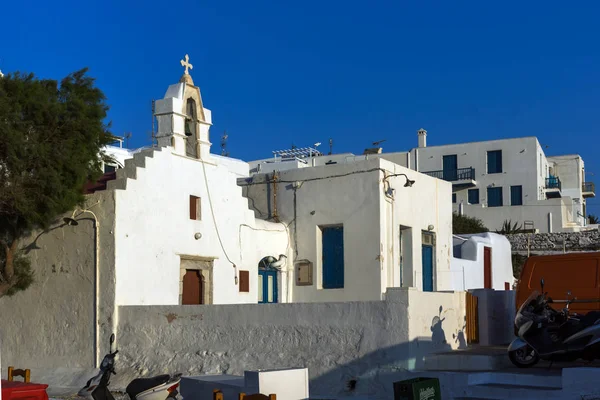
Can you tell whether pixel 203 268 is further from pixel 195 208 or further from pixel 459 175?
pixel 459 175

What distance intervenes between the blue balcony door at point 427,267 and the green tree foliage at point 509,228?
2144 cm

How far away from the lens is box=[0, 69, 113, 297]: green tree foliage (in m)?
14.5

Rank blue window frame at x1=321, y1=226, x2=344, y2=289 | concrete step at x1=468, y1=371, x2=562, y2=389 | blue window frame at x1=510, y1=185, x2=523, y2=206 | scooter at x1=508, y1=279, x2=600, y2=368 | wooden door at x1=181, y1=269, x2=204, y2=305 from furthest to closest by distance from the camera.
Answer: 1. blue window frame at x1=510, y1=185, x2=523, y2=206
2. blue window frame at x1=321, y1=226, x2=344, y2=289
3. wooden door at x1=181, y1=269, x2=204, y2=305
4. scooter at x1=508, y1=279, x2=600, y2=368
5. concrete step at x1=468, y1=371, x2=562, y2=389

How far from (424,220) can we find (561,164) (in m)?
40.0

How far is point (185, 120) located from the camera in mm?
18812

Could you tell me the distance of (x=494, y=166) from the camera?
164ft

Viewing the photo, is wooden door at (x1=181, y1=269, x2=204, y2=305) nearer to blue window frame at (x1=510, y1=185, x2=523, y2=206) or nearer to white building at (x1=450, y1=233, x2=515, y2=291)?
white building at (x1=450, y1=233, x2=515, y2=291)

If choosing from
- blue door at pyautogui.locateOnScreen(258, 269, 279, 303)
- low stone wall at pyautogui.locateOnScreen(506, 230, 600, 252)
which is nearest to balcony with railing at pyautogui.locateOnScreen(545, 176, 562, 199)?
low stone wall at pyautogui.locateOnScreen(506, 230, 600, 252)

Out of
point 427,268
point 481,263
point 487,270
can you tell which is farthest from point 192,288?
point 487,270

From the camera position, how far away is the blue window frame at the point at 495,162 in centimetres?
4962

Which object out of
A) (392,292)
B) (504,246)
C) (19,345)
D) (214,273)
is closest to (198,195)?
(214,273)

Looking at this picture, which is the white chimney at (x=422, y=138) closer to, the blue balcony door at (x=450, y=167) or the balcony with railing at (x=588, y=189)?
the blue balcony door at (x=450, y=167)

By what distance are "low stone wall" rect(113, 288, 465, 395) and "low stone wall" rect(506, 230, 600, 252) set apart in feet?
82.9

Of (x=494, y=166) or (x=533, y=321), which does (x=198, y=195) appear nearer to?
(x=533, y=321)
